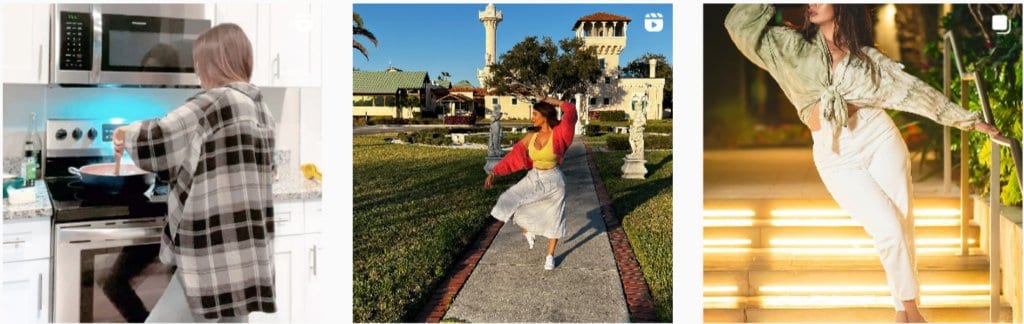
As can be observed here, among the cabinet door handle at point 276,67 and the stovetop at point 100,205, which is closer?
the stovetop at point 100,205

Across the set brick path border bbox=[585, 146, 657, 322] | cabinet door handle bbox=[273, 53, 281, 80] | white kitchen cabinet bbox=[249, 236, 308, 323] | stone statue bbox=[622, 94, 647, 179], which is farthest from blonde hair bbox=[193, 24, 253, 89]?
stone statue bbox=[622, 94, 647, 179]

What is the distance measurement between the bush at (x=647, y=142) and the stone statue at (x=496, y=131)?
0.53m

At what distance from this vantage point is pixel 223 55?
4.17 m

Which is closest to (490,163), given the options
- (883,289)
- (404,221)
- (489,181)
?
(489,181)

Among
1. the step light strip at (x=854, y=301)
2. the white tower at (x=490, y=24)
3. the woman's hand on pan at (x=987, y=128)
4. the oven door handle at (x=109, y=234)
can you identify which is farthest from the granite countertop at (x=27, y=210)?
the woman's hand on pan at (x=987, y=128)

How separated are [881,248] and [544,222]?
5.56ft

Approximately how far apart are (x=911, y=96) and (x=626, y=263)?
1.63 m

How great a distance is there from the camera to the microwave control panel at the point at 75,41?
4008mm

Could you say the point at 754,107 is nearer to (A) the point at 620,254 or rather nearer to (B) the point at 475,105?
(A) the point at 620,254

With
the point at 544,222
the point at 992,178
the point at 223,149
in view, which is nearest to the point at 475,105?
the point at 544,222

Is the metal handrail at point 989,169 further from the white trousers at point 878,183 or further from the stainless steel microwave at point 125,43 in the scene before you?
the stainless steel microwave at point 125,43

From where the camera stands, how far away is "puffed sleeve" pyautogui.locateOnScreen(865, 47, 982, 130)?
4316mm

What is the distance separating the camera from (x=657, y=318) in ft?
14.4

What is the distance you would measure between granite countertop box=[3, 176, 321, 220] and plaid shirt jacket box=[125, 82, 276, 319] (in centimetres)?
23
